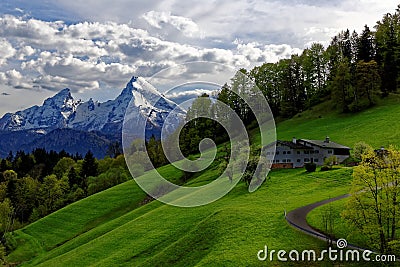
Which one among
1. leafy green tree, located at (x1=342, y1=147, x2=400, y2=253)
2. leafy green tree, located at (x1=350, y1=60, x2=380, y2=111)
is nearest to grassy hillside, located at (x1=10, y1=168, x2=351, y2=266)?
leafy green tree, located at (x1=342, y1=147, x2=400, y2=253)

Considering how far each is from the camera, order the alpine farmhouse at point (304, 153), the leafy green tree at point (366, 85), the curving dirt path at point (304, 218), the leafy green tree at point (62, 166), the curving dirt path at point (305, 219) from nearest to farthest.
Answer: the curving dirt path at point (305, 219) → the curving dirt path at point (304, 218) → the alpine farmhouse at point (304, 153) → the leafy green tree at point (366, 85) → the leafy green tree at point (62, 166)

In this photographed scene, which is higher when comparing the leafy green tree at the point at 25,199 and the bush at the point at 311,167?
the bush at the point at 311,167

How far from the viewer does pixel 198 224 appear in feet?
180

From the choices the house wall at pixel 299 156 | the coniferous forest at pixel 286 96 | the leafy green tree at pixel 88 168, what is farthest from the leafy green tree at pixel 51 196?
the house wall at pixel 299 156

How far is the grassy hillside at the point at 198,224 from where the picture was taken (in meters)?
45.8

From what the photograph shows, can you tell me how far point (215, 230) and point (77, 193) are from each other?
82.1 m

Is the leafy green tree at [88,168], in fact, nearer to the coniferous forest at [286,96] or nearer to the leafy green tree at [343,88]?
the coniferous forest at [286,96]

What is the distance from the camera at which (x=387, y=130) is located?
92.1m

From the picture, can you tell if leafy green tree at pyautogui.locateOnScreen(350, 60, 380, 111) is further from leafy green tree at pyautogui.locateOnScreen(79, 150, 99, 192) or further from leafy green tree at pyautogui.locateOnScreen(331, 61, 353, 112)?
leafy green tree at pyautogui.locateOnScreen(79, 150, 99, 192)

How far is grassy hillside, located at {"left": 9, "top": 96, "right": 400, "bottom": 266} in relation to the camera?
45.8 m

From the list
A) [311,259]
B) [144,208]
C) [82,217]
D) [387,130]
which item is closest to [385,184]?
[311,259]

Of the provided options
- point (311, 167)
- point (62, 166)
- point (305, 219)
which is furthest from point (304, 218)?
point (62, 166)

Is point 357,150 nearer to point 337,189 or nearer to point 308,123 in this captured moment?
point 337,189

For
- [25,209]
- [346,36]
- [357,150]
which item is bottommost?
[25,209]
